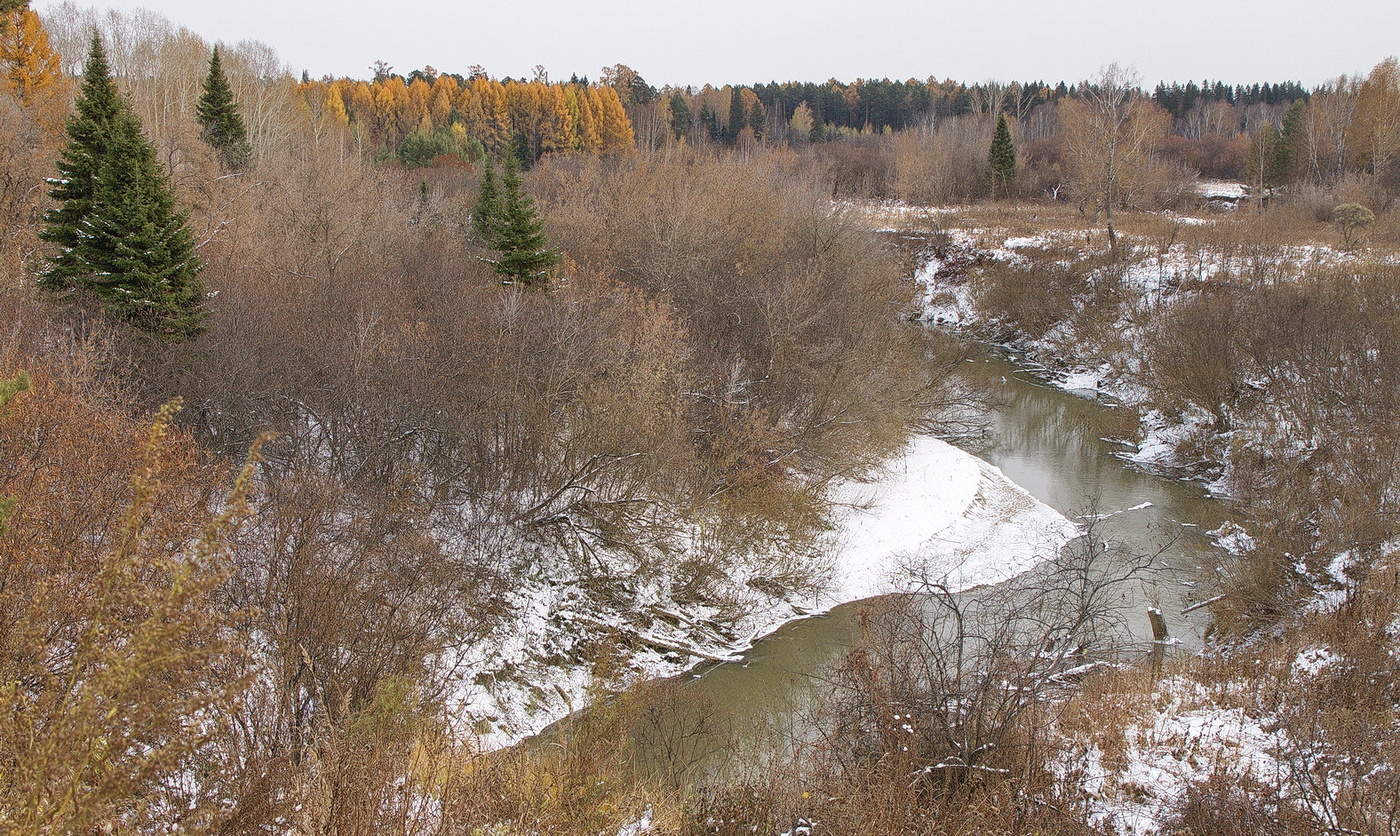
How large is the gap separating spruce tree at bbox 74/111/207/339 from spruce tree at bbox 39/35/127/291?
388 mm

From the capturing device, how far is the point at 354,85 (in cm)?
8844

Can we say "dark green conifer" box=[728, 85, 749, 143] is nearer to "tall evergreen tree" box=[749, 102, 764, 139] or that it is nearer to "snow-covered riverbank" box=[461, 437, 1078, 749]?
"tall evergreen tree" box=[749, 102, 764, 139]

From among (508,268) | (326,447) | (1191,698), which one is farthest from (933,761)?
(508,268)

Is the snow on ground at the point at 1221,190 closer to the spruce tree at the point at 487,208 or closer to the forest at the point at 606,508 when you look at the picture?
the forest at the point at 606,508

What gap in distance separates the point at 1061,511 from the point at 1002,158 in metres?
45.6

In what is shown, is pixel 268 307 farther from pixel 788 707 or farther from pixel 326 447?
pixel 788 707

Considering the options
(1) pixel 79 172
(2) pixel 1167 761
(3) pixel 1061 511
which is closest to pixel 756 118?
(3) pixel 1061 511

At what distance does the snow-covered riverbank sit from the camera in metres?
16.1

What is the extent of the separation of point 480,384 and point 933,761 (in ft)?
41.1

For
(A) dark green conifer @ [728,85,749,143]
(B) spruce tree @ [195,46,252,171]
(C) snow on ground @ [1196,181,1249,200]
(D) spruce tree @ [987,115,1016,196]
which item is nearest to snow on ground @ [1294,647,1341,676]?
(B) spruce tree @ [195,46,252,171]

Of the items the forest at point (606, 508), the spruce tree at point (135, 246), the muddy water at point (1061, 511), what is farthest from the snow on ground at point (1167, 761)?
the spruce tree at point (135, 246)

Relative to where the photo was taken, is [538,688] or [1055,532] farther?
[1055,532]

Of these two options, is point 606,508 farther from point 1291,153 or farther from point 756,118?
point 756,118

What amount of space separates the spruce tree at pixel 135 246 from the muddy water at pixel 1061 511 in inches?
464
